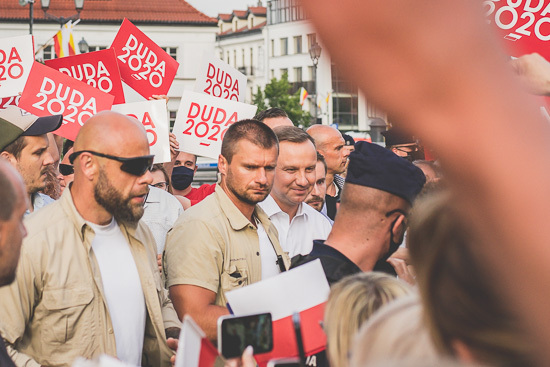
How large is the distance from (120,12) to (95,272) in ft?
226

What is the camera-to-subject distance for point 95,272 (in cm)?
A: 404

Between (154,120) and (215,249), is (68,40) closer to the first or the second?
(154,120)

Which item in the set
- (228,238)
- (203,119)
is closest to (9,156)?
(228,238)

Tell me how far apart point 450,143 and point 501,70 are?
7cm

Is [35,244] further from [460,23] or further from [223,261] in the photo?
[460,23]

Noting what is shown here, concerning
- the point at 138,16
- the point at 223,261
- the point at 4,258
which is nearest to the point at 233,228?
the point at 223,261

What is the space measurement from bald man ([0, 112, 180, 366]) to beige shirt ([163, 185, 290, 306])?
22cm

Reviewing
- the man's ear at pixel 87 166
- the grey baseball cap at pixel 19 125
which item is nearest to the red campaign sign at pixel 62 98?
the grey baseball cap at pixel 19 125

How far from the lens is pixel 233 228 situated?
5051mm

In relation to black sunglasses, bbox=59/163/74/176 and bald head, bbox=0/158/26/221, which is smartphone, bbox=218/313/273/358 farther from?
black sunglasses, bbox=59/163/74/176

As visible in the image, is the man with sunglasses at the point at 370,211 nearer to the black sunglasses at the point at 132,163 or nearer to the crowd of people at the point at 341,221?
the crowd of people at the point at 341,221

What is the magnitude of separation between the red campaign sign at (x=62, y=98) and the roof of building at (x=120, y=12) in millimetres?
62190

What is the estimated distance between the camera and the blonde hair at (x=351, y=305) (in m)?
2.17

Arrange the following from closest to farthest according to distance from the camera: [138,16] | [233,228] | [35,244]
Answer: [35,244]
[233,228]
[138,16]
